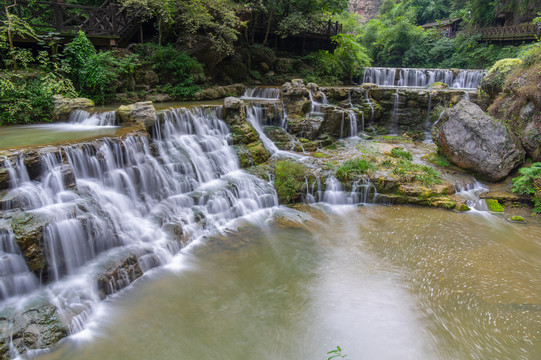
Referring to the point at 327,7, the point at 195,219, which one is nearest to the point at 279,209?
the point at 195,219

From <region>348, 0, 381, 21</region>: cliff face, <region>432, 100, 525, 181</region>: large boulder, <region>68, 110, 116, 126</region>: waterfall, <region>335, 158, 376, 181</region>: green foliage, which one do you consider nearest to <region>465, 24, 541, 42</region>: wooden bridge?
<region>432, 100, 525, 181</region>: large boulder

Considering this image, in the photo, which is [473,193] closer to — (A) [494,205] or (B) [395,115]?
(A) [494,205]

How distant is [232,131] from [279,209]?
3.42m

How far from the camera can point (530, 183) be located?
8.51 m

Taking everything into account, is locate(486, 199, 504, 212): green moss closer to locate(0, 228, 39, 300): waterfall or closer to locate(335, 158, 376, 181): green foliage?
locate(335, 158, 376, 181): green foliage

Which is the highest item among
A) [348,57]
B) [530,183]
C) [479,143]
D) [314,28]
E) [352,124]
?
[314,28]

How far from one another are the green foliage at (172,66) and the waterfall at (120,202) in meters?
4.22

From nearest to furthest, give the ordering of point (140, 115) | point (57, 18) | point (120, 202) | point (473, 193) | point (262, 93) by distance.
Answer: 1. point (120, 202)
2. point (140, 115)
3. point (473, 193)
4. point (57, 18)
5. point (262, 93)

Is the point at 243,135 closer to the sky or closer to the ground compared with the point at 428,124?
closer to the sky

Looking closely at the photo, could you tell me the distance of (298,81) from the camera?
13.2 m

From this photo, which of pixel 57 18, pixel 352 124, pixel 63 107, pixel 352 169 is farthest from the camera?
pixel 352 124

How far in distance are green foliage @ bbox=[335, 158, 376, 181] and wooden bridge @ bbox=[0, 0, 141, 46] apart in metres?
10.1

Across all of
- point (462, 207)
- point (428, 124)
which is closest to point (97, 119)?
point (462, 207)

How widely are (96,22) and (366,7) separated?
48.4 meters
